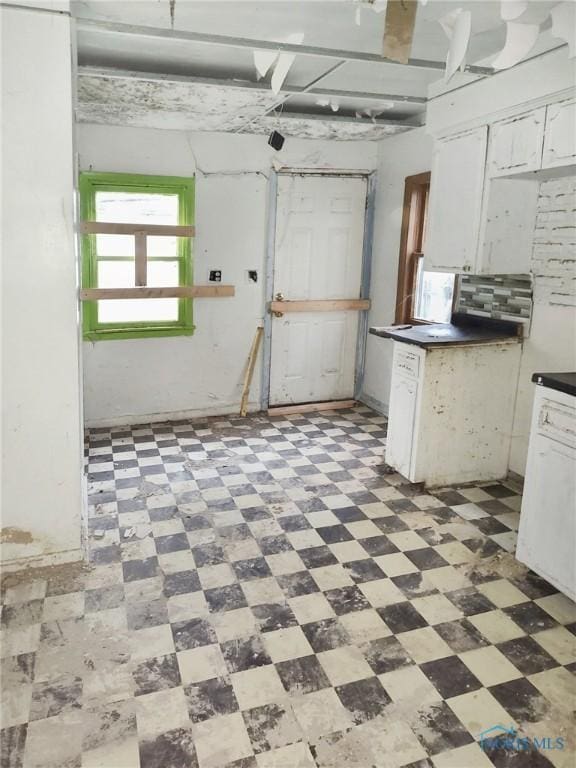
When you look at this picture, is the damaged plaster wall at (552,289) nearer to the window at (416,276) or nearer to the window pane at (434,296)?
the window pane at (434,296)

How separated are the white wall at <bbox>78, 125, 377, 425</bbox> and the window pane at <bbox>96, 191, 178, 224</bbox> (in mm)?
203

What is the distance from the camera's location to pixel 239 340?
554 centimetres

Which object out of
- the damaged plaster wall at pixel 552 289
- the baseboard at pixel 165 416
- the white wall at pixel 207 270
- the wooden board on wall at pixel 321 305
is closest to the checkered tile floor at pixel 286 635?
A: the damaged plaster wall at pixel 552 289

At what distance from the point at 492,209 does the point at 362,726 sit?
121 inches

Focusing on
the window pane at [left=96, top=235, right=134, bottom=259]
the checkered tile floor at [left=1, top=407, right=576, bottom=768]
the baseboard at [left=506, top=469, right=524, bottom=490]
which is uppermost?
the window pane at [left=96, top=235, right=134, bottom=259]

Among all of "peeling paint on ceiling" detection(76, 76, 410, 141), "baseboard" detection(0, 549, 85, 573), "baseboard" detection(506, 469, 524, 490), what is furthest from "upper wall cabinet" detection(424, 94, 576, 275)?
"baseboard" detection(0, 549, 85, 573)

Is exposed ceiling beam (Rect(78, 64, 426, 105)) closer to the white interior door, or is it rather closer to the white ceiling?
the white ceiling

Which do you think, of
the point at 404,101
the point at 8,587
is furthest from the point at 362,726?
the point at 404,101

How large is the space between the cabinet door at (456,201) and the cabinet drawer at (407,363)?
2.19ft

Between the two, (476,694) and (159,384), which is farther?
(159,384)

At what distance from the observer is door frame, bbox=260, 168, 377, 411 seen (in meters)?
5.36


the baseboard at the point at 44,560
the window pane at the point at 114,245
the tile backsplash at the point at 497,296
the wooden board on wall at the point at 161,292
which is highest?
the window pane at the point at 114,245

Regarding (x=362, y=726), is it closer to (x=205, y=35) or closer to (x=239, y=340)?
(x=205, y=35)

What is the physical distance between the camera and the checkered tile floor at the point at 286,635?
6.49ft
